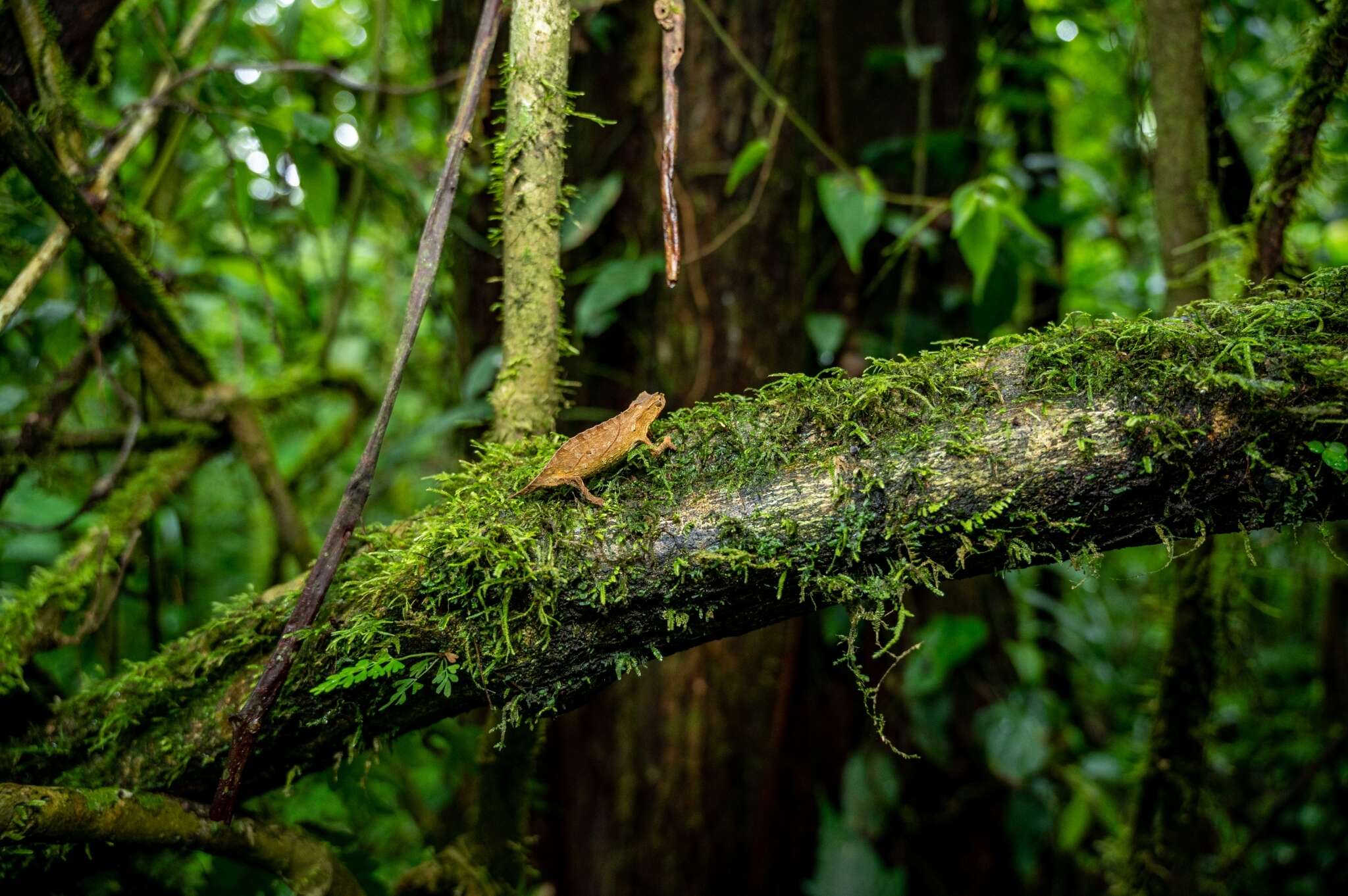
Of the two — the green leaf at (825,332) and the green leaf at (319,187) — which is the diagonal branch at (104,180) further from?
the green leaf at (825,332)

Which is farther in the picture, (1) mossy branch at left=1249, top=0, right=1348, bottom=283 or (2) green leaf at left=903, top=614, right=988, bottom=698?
(2) green leaf at left=903, top=614, right=988, bottom=698

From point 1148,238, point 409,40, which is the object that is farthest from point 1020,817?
point 409,40

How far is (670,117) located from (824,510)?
2.24 ft

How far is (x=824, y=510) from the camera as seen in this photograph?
3.70 ft

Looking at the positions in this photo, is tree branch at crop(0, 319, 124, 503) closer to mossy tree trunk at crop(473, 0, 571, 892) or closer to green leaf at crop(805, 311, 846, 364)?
mossy tree trunk at crop(473, 0, 571, 892)

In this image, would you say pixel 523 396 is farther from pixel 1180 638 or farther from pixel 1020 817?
pixel 1020 817

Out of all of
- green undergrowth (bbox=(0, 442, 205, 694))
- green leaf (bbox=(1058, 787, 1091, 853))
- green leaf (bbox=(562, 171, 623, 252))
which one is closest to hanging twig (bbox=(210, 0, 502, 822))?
green undergrowth (bbox=(0, 442, 205, 694))

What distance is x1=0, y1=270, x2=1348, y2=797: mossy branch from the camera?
3.46 feet

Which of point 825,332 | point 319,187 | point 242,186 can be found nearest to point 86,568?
point 319,187

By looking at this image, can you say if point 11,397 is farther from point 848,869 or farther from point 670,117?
point 848,869

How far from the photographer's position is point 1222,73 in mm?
2592

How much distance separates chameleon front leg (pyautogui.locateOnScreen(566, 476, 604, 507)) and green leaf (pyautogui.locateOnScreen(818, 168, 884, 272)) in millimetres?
1369

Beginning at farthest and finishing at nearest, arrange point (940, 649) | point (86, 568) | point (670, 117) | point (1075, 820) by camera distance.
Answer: point (1075, 820), point (940, 649), point (86, 568), point (670, 117)

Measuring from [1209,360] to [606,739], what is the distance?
7.66ft
